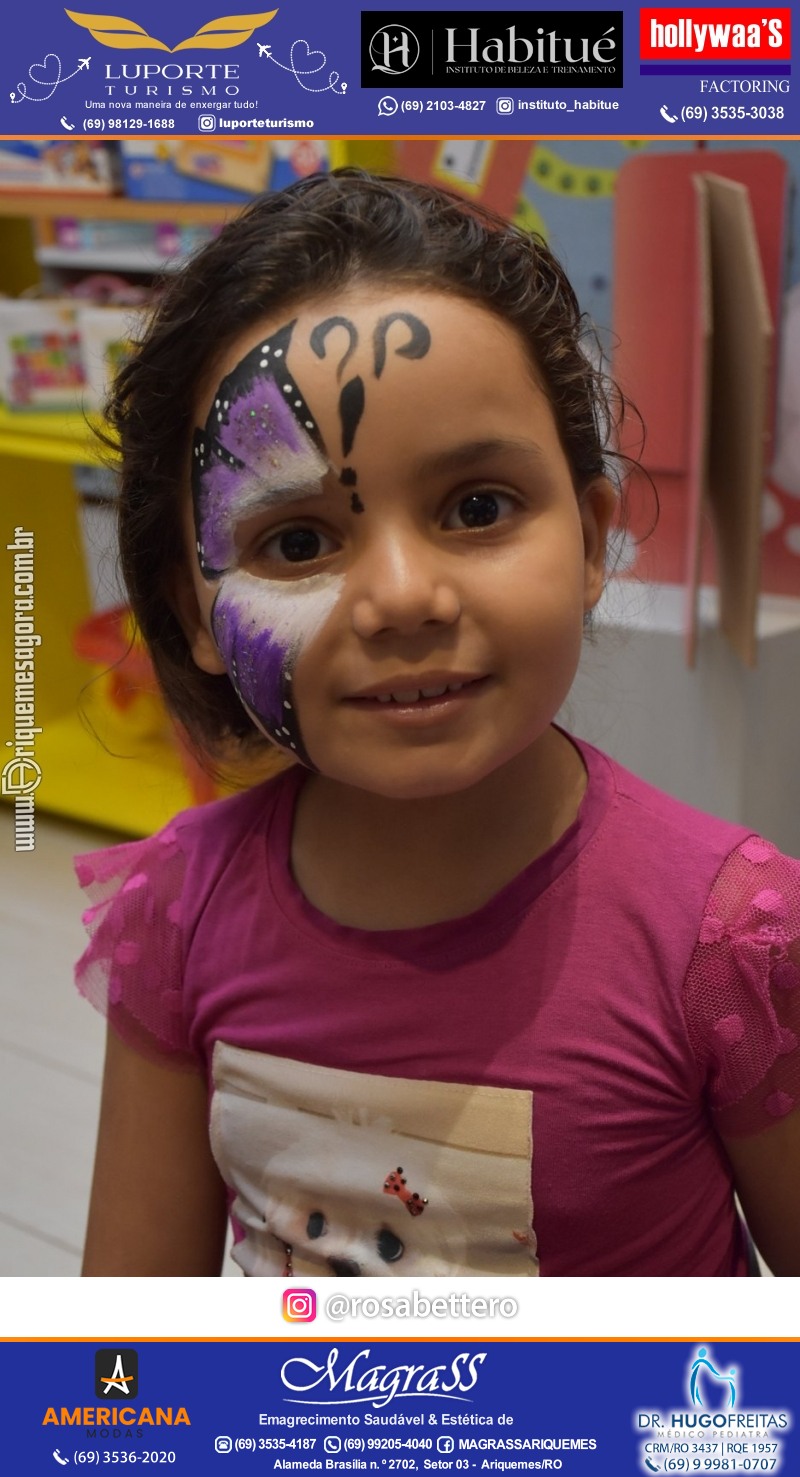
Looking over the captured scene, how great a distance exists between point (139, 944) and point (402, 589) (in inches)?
10.8

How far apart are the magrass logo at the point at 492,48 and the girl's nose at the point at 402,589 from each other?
0.26 m

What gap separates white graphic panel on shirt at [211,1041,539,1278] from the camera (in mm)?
633

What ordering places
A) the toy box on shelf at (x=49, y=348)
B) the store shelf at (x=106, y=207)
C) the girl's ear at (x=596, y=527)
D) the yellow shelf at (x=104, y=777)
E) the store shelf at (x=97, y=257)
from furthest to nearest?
the store shelf at (x=97, y=257)
the toy box on shelf at (x=49, y=348)
the store shelf at (x=106, y=207)
the yellow shelf at (x=104, y=777)
the girl's ear at (x=596, y=527)

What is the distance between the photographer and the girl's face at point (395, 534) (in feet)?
1.80

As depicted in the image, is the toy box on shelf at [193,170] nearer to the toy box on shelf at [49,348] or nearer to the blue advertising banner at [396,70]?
the toy box on shelf at [49,348]

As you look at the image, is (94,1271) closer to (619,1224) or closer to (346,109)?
(619,1224)

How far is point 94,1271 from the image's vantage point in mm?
744

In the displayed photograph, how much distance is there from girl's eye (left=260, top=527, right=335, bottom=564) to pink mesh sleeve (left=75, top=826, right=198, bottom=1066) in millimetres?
201

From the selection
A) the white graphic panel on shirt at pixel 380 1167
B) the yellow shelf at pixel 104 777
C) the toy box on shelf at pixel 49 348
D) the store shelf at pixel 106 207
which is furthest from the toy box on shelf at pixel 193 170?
the white graphic panel on shirt at pixel 380 1167

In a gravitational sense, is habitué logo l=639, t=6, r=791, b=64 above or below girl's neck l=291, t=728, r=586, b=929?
above
